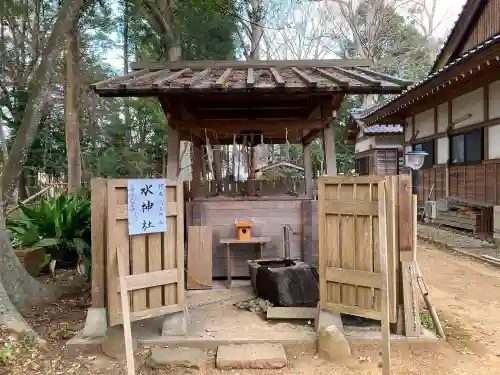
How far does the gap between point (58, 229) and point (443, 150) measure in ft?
36.0

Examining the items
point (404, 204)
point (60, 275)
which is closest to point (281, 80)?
point (404, 204)

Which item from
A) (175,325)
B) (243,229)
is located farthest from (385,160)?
(175,325)

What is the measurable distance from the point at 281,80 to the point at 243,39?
13738 mm

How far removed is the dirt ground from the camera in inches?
133

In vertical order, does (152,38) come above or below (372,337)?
above

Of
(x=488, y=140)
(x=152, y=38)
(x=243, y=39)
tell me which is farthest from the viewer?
(x=243, y=39)

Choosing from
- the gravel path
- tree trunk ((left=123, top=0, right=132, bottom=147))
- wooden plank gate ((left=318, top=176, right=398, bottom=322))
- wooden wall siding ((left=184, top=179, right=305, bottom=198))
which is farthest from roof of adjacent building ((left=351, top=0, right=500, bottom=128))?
tree trunk ((left=123, top=0, right=132, bottom=147))

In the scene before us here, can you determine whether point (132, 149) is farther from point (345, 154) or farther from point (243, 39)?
point (345, 154)

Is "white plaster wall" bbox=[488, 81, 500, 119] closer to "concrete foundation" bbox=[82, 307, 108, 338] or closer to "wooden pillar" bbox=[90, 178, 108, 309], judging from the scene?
"wooden pillar" bbox=[90, 178, 108, 309]

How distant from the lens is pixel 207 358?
3.62 metres

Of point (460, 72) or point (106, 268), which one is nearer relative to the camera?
point (106, 268)

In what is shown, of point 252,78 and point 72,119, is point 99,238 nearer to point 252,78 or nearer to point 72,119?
point 252,78

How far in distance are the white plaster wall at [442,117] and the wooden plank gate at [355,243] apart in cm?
919

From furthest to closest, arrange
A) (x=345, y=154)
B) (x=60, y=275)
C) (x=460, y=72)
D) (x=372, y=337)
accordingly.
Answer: (x=345, y=154), (x=460, y=72), (x=60, y=275), (x=372, y=337)
